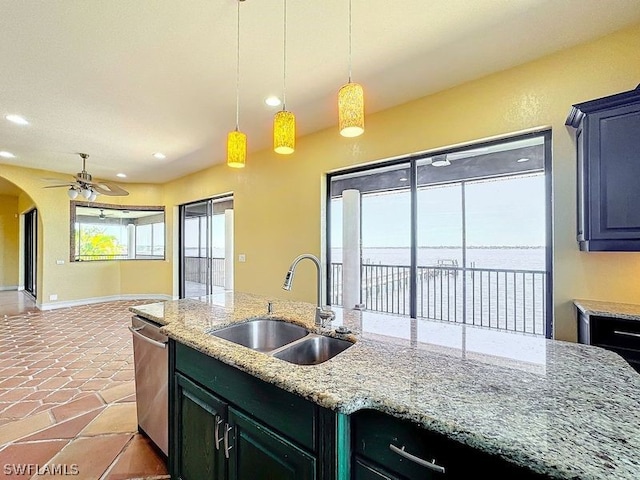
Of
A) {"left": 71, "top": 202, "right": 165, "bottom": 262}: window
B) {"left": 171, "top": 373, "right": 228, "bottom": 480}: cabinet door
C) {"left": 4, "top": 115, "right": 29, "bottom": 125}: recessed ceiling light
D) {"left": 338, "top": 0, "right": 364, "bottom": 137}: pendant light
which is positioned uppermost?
{"left": 4, "top": 115, "right": 29, "bottom": 125}: recessed ceiling light

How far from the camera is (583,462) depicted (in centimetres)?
63

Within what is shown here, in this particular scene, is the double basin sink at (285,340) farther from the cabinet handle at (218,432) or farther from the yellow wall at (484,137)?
the yellow wall at (484,137)

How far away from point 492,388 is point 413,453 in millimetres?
331

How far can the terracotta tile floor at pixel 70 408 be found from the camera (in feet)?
6.44

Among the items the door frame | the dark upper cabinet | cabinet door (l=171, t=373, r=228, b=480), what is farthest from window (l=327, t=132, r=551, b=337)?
the door frame

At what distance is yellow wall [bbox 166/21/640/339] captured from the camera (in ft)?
7.39

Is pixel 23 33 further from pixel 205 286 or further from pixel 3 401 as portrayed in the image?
pixel 205 286

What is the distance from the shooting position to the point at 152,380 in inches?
76.8

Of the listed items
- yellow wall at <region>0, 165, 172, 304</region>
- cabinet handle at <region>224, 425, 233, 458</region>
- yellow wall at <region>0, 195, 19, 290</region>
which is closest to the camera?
cabinet handle at <region>224, 425, 233, 458</region>

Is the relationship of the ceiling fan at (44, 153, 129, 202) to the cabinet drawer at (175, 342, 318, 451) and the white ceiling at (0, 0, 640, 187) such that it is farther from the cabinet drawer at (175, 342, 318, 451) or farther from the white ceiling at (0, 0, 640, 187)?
the cabinet drawer at (175, 342, 318, 451)

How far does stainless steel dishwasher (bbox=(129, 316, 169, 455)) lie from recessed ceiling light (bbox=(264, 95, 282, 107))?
2352 mm

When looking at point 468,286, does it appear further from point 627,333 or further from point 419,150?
point 627,333

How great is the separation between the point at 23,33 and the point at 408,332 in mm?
3225

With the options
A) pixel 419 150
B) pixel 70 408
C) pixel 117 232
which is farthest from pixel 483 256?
pixel 117 232
